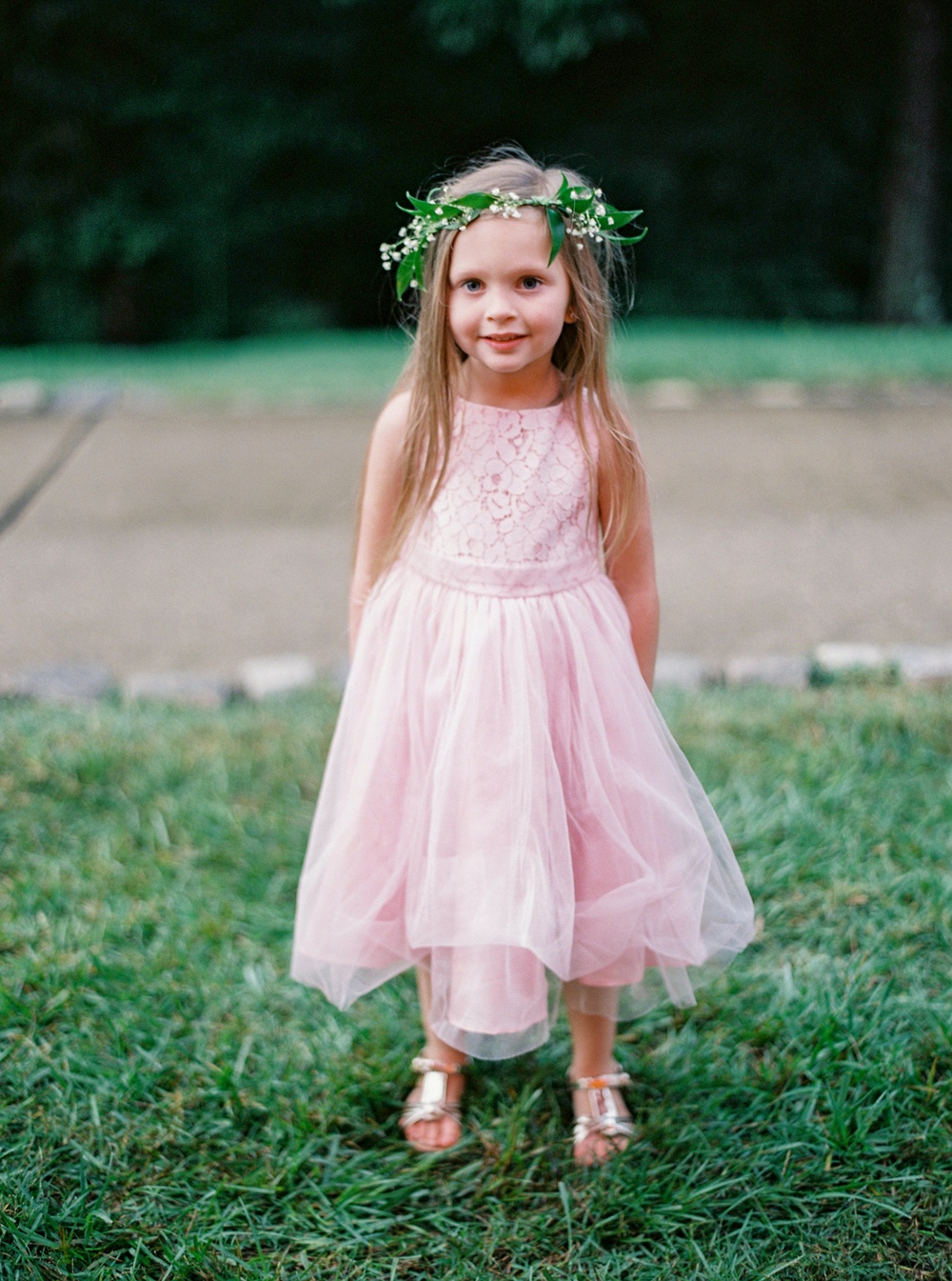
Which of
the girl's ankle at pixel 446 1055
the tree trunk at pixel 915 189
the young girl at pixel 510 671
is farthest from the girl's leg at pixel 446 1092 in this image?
the tree trunk at pixel 915 189

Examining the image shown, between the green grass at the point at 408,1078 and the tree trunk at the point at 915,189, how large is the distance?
27.9ft

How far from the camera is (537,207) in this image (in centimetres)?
168

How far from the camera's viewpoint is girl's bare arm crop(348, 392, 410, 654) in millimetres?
1826

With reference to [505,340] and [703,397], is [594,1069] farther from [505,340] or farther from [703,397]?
[703,397]

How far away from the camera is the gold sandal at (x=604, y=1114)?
195cm

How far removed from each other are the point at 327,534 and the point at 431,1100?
3.27 m

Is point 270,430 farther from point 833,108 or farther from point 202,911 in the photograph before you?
point 833,108

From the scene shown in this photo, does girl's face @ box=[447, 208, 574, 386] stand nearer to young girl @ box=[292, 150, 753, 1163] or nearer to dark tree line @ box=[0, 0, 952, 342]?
young girl @ box=[292, 150, 753, 1163]

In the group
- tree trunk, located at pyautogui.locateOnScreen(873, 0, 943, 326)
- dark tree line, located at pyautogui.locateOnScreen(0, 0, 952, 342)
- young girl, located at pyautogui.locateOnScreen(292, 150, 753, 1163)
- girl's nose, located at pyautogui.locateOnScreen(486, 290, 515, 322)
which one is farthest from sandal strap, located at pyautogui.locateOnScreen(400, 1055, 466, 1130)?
tree trunk, located at pyautogui.locateOnScreen(873, 0, 943, 326)

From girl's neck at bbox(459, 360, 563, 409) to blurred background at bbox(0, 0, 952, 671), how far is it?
428cm

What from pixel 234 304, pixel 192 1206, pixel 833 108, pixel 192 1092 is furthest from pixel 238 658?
pixel 833 108

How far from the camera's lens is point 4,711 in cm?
340

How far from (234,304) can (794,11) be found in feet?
19.7

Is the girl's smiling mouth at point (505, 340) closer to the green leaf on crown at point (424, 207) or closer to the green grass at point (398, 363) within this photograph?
the green leaf on crown at point (424, 207)
